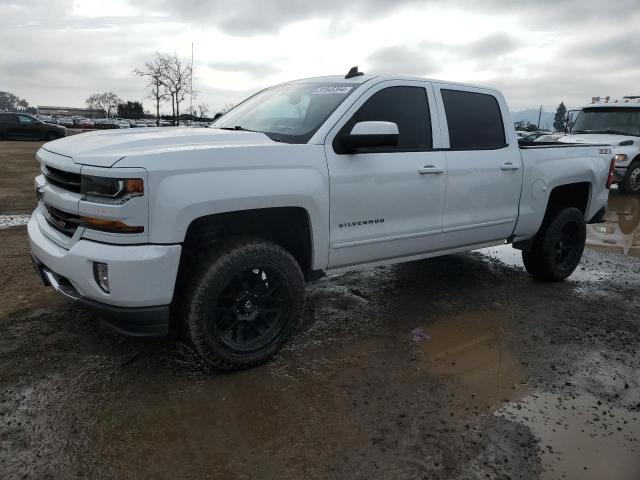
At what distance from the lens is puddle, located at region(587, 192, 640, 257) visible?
7.27m

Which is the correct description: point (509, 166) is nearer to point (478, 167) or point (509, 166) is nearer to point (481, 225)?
point (478, 167)

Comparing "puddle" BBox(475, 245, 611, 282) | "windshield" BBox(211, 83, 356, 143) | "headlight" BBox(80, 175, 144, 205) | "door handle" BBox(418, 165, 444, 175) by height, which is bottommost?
"puddle" BBox(475, 245, 611, 282)

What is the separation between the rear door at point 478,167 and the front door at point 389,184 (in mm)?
176

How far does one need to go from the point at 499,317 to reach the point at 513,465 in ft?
6.82

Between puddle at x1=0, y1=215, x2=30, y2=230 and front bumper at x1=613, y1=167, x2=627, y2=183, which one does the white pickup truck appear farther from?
front bumper at x1=613, y1=167, x2=627, y2=183

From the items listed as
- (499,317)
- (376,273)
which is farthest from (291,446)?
(376,273)

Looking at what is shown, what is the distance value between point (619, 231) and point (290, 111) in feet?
22.4

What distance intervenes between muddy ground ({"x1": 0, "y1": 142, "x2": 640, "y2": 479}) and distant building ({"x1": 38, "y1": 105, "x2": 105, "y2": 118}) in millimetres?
110089

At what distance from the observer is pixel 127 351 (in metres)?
3.50

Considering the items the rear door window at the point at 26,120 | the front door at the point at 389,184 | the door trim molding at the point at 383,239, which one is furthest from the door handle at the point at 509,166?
the rear door window at the point at 26,120

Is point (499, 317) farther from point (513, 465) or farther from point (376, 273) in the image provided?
point (513, 465)

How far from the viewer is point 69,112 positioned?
118 metres

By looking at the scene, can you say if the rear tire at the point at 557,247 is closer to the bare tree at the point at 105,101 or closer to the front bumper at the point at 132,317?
the front bumper at the point at 132,317

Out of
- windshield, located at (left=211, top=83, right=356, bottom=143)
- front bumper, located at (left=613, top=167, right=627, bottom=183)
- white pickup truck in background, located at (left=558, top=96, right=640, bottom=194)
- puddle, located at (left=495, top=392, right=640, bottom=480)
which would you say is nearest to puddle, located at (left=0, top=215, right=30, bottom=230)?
windshield, located at (left=211, top=83, right=356, bottom=143)
